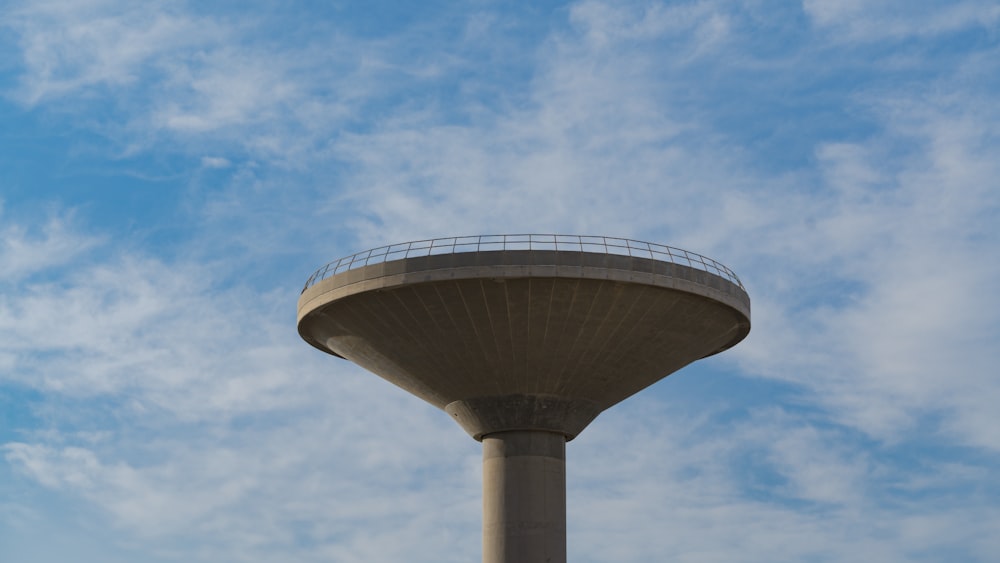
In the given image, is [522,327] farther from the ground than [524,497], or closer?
farther from the ground

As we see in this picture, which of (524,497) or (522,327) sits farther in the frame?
(524,497)

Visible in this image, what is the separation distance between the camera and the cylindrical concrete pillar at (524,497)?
26172mm

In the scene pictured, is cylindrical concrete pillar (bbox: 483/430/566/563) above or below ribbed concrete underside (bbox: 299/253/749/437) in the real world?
below

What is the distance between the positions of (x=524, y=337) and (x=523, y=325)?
0.33m

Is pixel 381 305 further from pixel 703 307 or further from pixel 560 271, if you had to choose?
pixel 703 307

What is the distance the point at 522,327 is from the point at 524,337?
10.9 inches

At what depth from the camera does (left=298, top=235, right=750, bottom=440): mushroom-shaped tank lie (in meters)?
24.4

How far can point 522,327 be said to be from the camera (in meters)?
25.1

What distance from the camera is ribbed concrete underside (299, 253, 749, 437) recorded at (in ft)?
80.4

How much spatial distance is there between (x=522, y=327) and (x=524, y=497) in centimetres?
414

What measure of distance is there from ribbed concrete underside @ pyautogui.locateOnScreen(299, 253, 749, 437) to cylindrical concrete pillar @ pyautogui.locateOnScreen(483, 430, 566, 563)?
3.93 feet

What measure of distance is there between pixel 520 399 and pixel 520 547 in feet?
10.9

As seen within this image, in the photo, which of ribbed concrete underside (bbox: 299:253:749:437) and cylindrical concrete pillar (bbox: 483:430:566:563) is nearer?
ribbed concrete underside (bbox: 299:253:749:437)

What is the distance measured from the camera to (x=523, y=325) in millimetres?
25094
